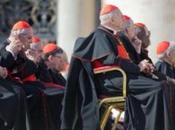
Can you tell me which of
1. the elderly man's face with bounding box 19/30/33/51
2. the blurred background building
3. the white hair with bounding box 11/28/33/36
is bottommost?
the blurred background building

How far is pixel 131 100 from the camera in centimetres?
1018

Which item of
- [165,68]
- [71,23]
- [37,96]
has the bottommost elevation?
[71,23]

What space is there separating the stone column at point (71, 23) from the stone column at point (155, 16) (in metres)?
3.64

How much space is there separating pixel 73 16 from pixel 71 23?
0.14 meters

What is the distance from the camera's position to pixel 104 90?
33.8ft

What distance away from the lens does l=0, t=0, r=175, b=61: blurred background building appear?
41.1 ft

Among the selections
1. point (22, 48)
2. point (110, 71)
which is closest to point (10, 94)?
point (22, 48)

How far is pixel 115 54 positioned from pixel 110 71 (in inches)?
7.7

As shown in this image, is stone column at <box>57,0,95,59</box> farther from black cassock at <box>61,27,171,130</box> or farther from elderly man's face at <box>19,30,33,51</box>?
black cassock at <box>61,27,171,130</box>

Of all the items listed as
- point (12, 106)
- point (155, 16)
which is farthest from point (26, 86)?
point (155, 16)

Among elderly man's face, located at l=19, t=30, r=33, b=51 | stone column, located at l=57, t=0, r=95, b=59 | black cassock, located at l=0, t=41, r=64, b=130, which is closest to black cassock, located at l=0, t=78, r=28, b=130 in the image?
black cassock, located at l=0, t=41, r=64, b=130

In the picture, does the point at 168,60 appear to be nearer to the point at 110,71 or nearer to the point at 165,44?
the point at 165,44

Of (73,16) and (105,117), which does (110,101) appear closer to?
(105,117)

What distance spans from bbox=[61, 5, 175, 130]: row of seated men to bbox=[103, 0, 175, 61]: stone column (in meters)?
1.90
